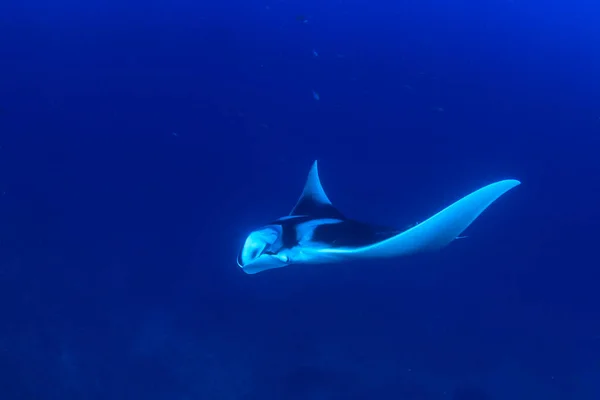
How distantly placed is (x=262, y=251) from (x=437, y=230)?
109 centimetres

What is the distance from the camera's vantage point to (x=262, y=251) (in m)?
3.08

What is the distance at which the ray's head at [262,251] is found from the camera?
3066mm

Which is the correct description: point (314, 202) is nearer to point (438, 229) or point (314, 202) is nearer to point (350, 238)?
point (350, 238)

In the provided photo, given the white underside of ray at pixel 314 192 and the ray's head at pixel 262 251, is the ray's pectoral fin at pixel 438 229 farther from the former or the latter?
the white underside of ray at pixel 314 192

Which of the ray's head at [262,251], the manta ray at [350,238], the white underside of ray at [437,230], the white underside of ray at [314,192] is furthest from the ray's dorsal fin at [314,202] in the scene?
the white underside of ray at [437,230]

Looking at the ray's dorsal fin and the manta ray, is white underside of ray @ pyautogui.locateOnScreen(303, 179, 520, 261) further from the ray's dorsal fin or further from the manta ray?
the ray's dorsal fin

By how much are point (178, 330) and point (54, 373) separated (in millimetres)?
1915

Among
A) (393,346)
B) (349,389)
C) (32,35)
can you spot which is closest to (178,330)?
(349,389)

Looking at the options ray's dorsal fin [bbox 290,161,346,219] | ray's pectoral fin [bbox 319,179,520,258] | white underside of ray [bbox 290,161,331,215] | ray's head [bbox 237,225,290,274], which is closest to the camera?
ray's pectoral fin [bbox 319,179,520,258]

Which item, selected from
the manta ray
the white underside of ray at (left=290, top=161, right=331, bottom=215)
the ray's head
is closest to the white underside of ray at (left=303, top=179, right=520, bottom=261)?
the manta ray

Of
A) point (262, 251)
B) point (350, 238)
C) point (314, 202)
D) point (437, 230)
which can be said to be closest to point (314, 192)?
point (314, 202)

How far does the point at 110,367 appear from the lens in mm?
7363

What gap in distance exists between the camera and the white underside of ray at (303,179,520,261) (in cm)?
283

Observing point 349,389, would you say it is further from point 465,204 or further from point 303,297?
point 465,204
